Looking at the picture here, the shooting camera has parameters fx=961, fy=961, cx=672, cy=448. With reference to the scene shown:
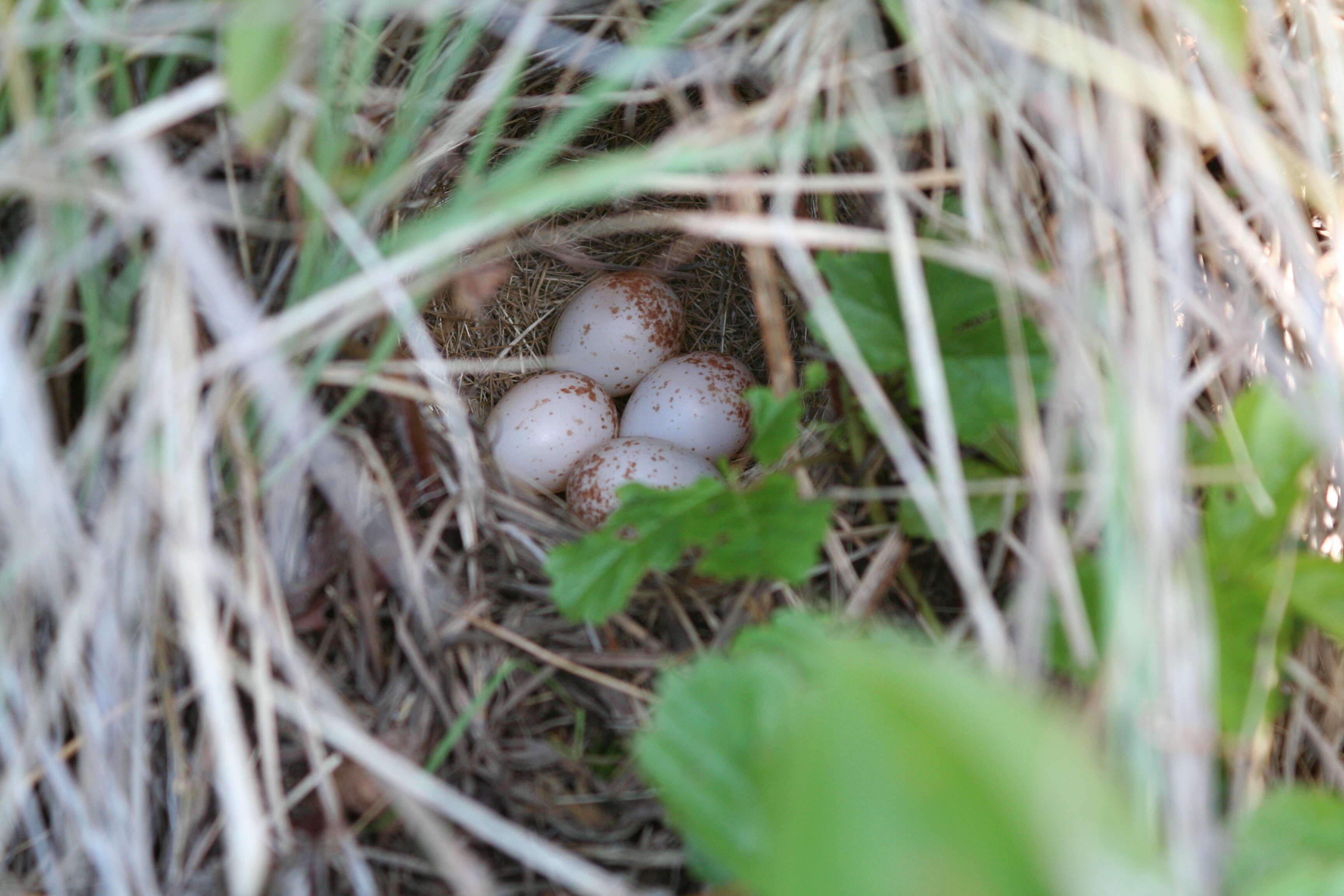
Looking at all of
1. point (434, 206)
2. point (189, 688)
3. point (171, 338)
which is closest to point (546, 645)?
point (189, 688)

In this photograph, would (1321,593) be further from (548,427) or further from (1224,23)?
(548,427)

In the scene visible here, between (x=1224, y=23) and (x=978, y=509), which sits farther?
(x=978, y=509)

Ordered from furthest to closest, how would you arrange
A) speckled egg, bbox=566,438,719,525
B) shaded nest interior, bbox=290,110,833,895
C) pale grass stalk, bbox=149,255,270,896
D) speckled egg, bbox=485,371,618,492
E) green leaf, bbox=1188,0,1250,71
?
1. speckled egg, bbox=485,371,618,492
2. speckled egg, bbox=566,438,719,525
3. shaded nest interior, bbox=290,110,833,895
4. green leaf, bbox=1188,0,1250,71
5. pale grass stalk, bbox=149,255,270,896

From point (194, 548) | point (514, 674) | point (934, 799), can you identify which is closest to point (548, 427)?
point (514, 674)

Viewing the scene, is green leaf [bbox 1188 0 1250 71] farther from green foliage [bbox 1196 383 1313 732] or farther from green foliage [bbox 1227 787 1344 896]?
green foliage [bbox 1227 787 1344 896]

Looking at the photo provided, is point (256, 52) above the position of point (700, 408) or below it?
above

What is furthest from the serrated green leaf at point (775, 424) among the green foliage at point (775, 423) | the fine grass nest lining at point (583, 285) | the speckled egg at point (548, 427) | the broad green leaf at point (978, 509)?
the fine grass nest lining at point (583, 285)

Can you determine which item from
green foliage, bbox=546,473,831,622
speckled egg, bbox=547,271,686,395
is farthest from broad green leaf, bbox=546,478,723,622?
speckled egg, bbox=547,271,686,395
